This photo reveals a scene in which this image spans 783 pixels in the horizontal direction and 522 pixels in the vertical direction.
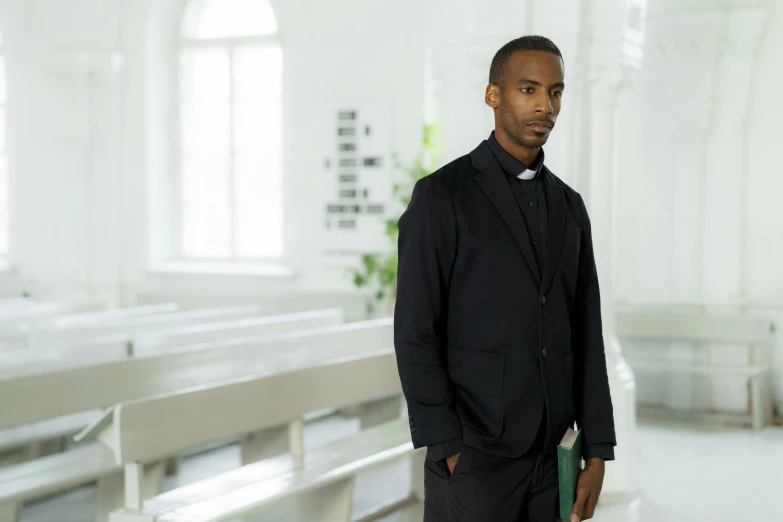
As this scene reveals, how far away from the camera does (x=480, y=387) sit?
1930mm

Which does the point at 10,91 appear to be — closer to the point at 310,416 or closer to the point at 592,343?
the point at 310,416

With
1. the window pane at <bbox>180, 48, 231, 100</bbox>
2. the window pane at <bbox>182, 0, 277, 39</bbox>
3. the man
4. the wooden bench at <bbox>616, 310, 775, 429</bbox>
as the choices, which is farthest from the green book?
the window pane at <bbox>180, 48, 231, 100</bbox>

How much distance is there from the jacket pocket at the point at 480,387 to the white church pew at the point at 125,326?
11.9 feet

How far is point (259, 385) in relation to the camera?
3.95 m

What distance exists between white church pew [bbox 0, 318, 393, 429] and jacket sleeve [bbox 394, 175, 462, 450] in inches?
95.5

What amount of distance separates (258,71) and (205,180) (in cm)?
114

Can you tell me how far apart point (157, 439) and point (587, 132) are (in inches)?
102

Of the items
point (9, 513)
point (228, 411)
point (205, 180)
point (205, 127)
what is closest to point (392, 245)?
point (205, 180)

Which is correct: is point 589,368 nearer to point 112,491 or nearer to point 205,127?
point 112,491

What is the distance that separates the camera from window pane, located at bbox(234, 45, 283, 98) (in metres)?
8.78

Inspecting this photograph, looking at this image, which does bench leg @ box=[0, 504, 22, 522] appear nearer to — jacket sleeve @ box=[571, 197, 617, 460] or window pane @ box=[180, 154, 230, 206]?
jacket sleeve @ box=[571, 197, 617, 460]

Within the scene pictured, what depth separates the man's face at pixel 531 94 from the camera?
191 centimetres

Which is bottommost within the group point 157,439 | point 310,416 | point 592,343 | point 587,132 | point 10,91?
point 310,416

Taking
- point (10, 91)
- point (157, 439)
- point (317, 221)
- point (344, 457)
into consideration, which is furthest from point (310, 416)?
point (10, 91)
